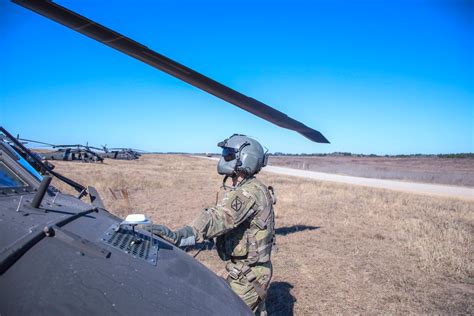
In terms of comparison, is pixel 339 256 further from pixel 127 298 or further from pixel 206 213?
pixel 127 298

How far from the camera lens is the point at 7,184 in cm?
276

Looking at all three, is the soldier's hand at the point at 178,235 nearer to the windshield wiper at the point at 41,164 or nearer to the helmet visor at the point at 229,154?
the helmet visor at the point at 229,154

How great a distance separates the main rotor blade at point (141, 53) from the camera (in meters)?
1.90

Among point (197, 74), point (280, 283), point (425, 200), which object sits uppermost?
point (197, 74)

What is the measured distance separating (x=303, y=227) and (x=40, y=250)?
9.53 m

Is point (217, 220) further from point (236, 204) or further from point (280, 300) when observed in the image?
point (280, 300)

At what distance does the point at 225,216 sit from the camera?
9.72 feet

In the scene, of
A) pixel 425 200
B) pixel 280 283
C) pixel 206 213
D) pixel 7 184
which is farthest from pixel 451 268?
pixel 425 200

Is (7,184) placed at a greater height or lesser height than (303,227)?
greater

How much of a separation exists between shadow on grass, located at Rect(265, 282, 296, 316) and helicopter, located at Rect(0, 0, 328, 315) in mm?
3078

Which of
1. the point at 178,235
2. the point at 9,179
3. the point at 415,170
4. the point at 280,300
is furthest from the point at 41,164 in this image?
the point at 415,170

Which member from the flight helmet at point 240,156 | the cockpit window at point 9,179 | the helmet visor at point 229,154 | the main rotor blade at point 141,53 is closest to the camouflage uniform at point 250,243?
the flight helmet at point 240,156

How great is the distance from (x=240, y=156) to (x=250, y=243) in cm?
83

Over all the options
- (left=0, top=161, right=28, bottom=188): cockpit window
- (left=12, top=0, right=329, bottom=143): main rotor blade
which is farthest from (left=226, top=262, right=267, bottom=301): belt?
(left=0, top=161, right=28, bottom=188): cockpit window
